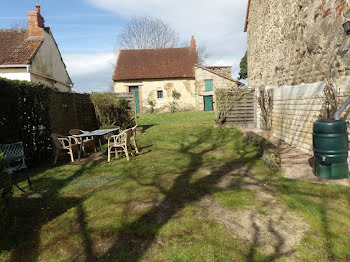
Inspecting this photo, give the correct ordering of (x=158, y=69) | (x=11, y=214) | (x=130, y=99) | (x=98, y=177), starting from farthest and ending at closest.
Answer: (x=158, y=69), (x=130, y=99), (x=98, y=177), (x=11, y=214)

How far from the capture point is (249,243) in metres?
2.61

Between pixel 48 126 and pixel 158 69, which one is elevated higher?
pixel 158 69

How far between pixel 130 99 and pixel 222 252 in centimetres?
988

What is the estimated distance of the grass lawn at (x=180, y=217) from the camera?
8.29 ft

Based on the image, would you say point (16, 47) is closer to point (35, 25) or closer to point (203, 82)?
point (35, 25)

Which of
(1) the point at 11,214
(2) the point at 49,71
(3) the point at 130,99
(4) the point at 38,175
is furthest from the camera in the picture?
(2) the point at 49,71

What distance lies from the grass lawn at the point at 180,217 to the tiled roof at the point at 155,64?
20.8 metres

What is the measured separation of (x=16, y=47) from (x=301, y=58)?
15649 millimetres

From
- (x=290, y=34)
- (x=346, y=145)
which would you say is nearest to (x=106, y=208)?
(x=346, y=145)

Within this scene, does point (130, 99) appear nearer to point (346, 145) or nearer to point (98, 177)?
point (98, 177)

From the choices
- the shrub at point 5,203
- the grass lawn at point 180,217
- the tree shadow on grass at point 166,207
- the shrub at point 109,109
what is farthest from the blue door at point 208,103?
the shrub at point 5,203

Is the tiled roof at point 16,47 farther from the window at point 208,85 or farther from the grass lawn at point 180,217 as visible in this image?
the window at point 208,85

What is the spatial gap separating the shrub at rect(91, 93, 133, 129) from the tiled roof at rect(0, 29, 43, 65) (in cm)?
546

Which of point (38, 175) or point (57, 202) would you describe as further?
point (38, 175)
